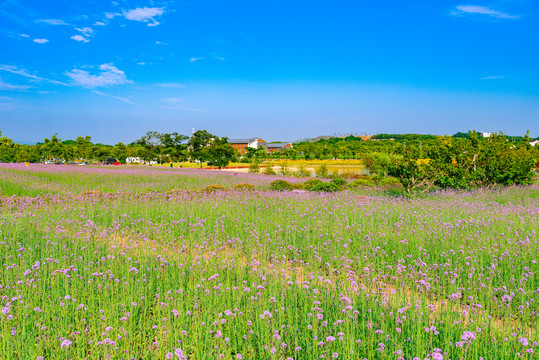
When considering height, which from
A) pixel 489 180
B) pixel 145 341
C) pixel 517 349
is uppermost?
pixel 489 180

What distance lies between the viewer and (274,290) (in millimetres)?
3857

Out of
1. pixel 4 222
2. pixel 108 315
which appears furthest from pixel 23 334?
pixel 4 222

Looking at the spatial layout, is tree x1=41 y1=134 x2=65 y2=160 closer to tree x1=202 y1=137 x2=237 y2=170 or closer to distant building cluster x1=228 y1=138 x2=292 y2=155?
tree x1=202 y1=137 x2=237 y2=170

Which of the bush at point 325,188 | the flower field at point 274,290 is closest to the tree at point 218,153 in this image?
the bush at point 325,188

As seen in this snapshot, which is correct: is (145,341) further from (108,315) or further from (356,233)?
(356,233)

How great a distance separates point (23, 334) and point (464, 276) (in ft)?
18.6

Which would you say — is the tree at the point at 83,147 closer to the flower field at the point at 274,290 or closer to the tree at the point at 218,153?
the tree at the point at 218,153

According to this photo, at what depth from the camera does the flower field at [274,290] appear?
301 cm

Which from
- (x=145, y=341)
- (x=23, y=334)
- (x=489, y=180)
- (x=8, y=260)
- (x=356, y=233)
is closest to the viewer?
(x=23, y=334)

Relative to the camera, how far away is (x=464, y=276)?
17.0 ft

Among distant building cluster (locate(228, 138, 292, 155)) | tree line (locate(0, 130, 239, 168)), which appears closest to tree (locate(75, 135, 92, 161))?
tree line (locate(0, 130, 239, 168))

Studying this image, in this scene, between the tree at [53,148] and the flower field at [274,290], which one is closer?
the flower field at [274,290]

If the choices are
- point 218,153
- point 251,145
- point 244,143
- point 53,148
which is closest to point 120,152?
point 53,148

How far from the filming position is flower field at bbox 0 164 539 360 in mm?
3014
